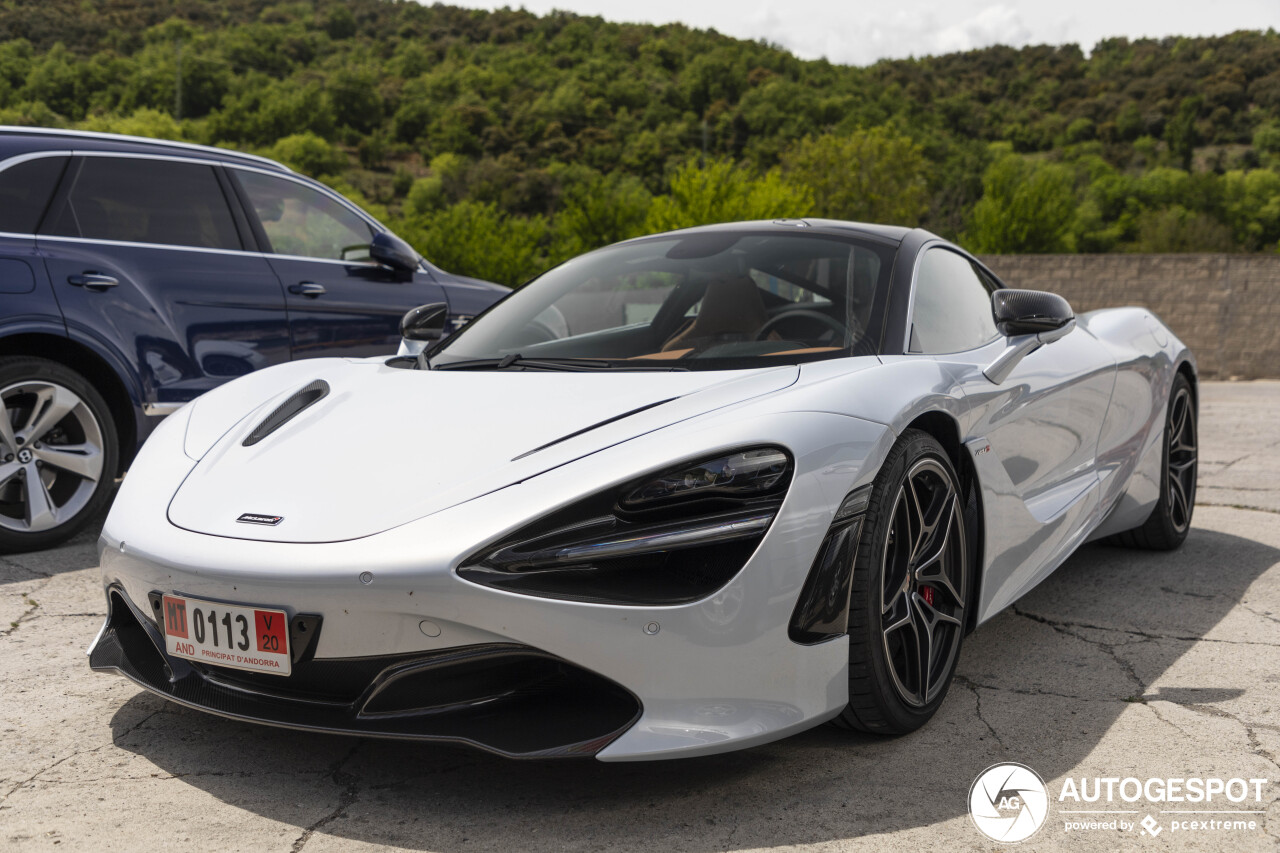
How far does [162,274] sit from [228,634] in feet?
10.1

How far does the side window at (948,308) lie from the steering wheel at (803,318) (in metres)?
0.20

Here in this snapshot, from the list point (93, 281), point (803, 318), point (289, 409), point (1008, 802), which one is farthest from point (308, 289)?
point (1008, 802)

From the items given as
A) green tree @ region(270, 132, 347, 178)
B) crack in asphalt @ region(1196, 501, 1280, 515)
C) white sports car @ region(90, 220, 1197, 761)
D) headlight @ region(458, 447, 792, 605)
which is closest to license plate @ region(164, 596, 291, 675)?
white sports car @ region(90, 220, 1197, 761)

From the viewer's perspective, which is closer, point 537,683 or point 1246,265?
point 537,683

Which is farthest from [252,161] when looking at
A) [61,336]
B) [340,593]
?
[340,593]

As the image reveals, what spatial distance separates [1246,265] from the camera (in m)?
16.5

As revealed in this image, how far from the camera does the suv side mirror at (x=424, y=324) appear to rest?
12.5 feet

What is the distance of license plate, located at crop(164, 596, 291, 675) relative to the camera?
7.07ft

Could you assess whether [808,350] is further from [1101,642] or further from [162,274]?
[162,274]

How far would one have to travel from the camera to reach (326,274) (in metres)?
5.48

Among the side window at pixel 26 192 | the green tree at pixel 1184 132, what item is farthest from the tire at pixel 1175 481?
the green tree at pixel 1184 132

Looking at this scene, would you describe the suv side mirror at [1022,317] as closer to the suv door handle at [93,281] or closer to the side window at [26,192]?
the suv door handle at [93,281]

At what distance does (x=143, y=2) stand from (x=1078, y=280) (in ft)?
189

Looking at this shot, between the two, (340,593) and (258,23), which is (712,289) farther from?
(258,23)
